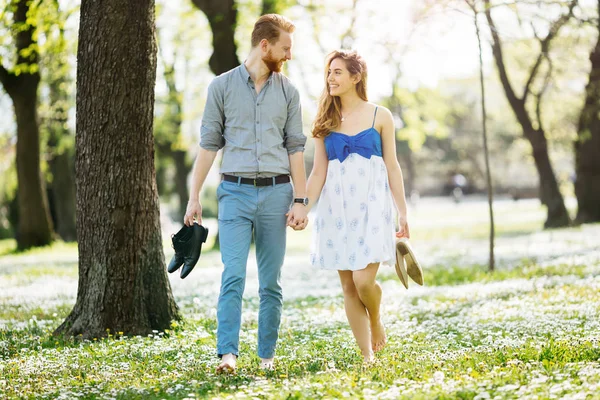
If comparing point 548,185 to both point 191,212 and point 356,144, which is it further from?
point 191,212

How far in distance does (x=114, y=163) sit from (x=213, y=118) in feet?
7.00

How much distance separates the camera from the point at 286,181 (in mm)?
5766

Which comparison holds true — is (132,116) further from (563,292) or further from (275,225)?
→ (563,292)

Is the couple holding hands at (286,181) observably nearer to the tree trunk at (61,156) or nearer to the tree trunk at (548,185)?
the tree trunk at (548,185)

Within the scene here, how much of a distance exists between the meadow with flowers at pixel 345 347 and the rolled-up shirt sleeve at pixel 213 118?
1.73 metres

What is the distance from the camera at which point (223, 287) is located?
5.60 meters

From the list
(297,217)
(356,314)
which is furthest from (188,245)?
(356,314)

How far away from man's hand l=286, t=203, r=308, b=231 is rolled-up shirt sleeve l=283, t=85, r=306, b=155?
1.49 feet

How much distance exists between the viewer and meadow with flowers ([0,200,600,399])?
4875 mm

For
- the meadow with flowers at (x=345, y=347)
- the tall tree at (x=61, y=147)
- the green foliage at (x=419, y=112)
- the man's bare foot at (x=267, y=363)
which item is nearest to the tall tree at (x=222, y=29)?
the meadow with flowers at (x=345, y=347)

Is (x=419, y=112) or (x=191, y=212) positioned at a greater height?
(x=419, y=112)

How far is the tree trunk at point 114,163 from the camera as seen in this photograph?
7422 millimetres

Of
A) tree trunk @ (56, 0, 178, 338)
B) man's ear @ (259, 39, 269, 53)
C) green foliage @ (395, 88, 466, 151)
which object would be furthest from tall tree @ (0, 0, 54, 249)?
man's ear @ (259, 39, 269, 53)

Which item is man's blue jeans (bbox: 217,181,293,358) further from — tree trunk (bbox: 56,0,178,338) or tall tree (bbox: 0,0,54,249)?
tall tree (bbox: 0,0,54,249)
